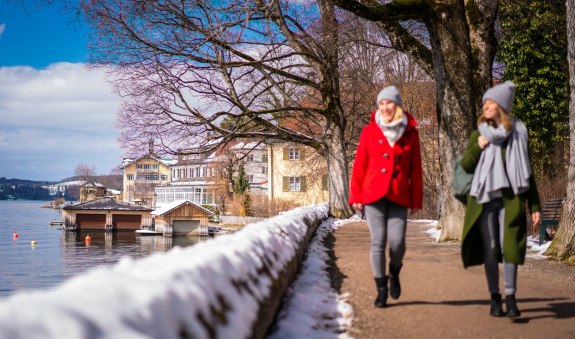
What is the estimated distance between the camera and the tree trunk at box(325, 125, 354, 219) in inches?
1005

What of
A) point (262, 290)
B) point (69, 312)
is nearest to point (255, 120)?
point (262, 290)

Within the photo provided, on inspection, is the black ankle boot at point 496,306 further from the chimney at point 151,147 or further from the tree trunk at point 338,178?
the chimney at point 151,147

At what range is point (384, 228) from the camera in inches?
234

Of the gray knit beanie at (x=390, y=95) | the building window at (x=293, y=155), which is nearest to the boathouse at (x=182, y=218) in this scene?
the building window at (x=293, y=155)

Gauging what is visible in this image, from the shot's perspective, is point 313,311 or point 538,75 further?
point 538,75

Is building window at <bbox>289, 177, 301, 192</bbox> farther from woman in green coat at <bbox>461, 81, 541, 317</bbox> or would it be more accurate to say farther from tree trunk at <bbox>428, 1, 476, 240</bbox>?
woman in green coat at <bbox>461, 81, 541, 317</bbox>

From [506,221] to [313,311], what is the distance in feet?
5.91

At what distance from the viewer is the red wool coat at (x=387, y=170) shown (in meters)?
5.81

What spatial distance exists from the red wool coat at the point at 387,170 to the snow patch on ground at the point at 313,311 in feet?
3.30

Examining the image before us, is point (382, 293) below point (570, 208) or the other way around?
below

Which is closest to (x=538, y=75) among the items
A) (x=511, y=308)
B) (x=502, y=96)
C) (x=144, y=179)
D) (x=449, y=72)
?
(x=449, y=72)

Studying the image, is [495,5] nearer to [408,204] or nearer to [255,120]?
[408,204]

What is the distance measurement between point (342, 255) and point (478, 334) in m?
5.91

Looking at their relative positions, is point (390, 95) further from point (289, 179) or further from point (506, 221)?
point (289, 179)
